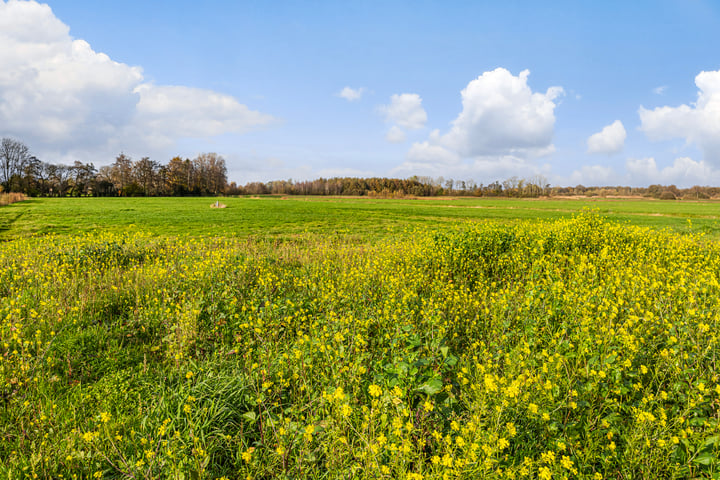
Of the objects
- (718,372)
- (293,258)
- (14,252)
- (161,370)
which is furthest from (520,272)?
(14,252)

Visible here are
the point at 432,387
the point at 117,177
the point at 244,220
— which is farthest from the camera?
the point at 117,177

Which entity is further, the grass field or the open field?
the open field

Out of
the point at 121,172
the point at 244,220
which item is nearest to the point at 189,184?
the point at 121,172

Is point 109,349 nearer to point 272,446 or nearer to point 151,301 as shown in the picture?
point 151,301

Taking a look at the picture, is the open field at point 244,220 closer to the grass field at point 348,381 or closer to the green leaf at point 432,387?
the grass field at point 348,381

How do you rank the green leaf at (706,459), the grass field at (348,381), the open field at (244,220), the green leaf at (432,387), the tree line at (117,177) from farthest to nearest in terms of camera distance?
the tree line at (117,177), the open field at (244,220), the green leaf at (432,387), the grass field at (348,381), the green leaf at (706,459)

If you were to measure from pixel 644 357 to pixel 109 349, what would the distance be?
276 inches

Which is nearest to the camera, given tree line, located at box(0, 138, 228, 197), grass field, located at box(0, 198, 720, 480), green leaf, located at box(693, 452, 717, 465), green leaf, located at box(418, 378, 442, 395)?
green leaf, located at box(693, 452, 717, 465)

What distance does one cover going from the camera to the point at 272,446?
3.01 metres

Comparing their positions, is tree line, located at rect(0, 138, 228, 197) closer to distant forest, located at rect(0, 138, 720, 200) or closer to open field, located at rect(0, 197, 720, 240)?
distant forest, located at rect(0, 138, 720, 200)

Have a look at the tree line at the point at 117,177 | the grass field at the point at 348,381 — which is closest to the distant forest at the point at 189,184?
the tree line at the point at 117,177

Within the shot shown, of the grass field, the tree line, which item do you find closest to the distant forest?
the tree line

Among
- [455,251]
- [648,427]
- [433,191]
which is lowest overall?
[648,427]

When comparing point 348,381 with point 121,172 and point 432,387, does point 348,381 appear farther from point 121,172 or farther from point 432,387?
point 121,172
